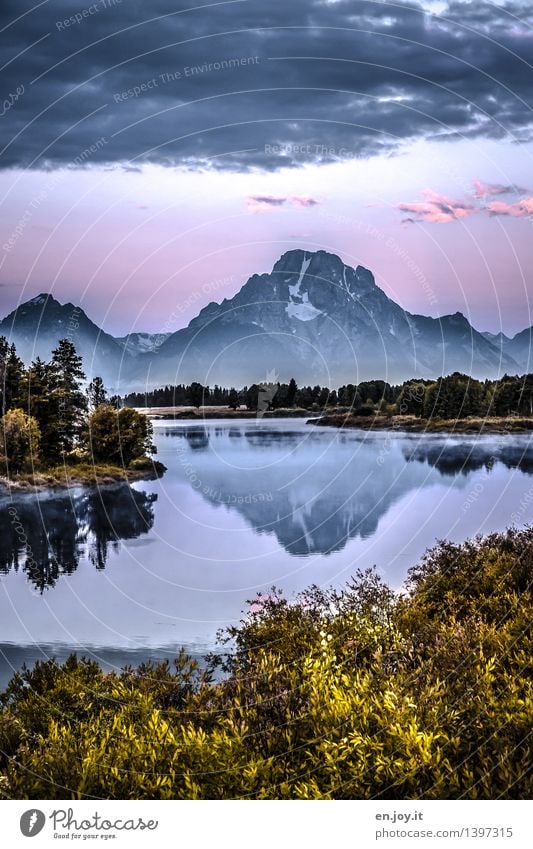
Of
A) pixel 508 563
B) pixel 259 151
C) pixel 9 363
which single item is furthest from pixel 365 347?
pixel 9 363

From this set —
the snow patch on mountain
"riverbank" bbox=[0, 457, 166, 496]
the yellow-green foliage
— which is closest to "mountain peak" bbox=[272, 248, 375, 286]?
the snow patch on mountain

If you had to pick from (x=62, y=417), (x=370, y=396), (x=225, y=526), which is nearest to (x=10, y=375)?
(x=62, y=417)

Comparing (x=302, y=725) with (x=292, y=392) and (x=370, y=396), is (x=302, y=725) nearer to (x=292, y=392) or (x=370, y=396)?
(x=292, y=392)

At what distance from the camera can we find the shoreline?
43.5 ft

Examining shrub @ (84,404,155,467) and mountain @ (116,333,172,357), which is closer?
mountain @ (116,333,172,357)

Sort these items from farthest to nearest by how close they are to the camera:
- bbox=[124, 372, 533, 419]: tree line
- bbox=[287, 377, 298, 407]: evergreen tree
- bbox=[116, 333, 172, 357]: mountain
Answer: bbox=[287, 377, 298, 407]: evergreen tree < bbox=[124, 372, 533, 419]: tree line < bbox=[116, 333, 172, 357]: mountain

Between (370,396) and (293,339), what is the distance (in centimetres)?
196

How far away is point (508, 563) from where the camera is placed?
30.6ft

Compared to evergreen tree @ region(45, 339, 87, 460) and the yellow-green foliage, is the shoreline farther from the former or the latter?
the yellow-green foliage

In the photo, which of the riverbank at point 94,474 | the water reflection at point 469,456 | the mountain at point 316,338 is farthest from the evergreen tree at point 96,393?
the water reflection at point 469,456

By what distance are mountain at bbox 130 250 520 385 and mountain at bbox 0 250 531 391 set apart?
0.02m

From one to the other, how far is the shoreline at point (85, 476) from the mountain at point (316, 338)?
6.55ft

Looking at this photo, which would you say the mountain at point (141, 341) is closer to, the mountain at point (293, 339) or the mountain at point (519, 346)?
the mountain at point (293, 339)
